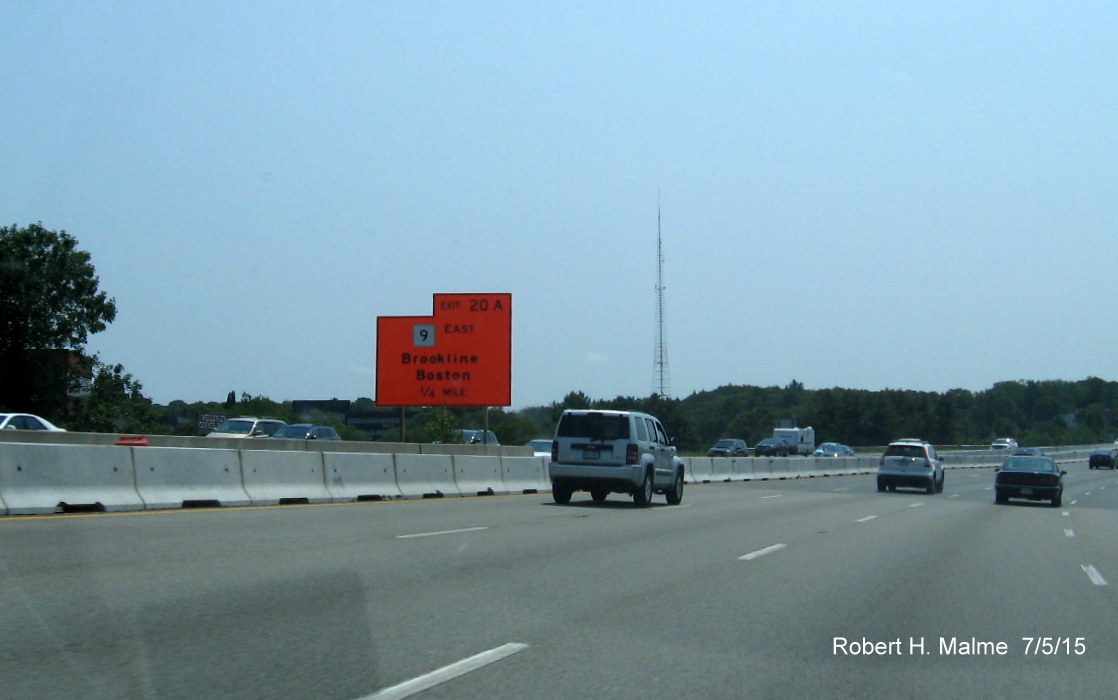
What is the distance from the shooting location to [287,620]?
9.35 m

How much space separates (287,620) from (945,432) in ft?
491

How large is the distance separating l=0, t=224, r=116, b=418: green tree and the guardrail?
26.6 meters

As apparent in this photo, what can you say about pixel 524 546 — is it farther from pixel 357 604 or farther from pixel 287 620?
pixel 287 620

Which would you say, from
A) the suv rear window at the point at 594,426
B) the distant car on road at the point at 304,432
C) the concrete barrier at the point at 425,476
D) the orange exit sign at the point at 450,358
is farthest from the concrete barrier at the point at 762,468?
the suv rear window at the point at 594,426

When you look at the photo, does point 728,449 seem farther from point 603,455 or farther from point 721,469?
point 603,455

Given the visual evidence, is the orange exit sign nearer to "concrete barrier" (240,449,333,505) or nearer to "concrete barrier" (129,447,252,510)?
"concrete barrier" (240,449,333,505)

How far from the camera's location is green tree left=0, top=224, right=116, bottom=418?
56.4 meters

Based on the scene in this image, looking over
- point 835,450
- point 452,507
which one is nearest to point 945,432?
point 835,450

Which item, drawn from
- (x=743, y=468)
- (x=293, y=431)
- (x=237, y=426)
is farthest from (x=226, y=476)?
(x=743, y=468)

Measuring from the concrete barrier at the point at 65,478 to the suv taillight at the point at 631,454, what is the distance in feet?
33.4

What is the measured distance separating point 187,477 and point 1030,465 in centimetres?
2558

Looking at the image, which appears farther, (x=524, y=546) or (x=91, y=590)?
(x=524, y=546)

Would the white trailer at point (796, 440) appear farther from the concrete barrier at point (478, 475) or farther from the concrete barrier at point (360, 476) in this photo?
the concrete barrier at point (360, 476)

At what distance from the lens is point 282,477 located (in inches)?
874
